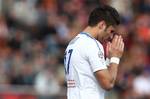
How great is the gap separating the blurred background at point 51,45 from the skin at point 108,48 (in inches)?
282

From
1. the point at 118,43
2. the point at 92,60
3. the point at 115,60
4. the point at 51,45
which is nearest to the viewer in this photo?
the point at 92,60

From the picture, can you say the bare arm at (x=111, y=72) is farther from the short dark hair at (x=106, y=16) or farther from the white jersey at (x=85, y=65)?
the short dark hair at (x=106, y=16)

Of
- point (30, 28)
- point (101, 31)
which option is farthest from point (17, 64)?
point (101, 31)

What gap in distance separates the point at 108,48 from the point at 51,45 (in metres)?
9.75

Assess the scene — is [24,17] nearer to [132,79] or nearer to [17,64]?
[17,64]

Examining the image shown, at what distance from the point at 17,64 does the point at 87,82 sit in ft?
29.6

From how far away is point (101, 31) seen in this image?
26.2ft

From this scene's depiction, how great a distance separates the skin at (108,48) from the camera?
25.6 feet

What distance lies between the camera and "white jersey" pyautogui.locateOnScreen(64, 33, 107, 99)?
7863 mm

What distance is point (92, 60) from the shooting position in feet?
25.7

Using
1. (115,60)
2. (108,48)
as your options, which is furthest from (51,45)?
(115,60)

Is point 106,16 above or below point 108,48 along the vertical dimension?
above

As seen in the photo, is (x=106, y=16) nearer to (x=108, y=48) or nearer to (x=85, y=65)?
(x=108, y=48)

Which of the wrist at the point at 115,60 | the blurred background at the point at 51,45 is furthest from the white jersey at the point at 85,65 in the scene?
the blurred background at the point at 51,45
